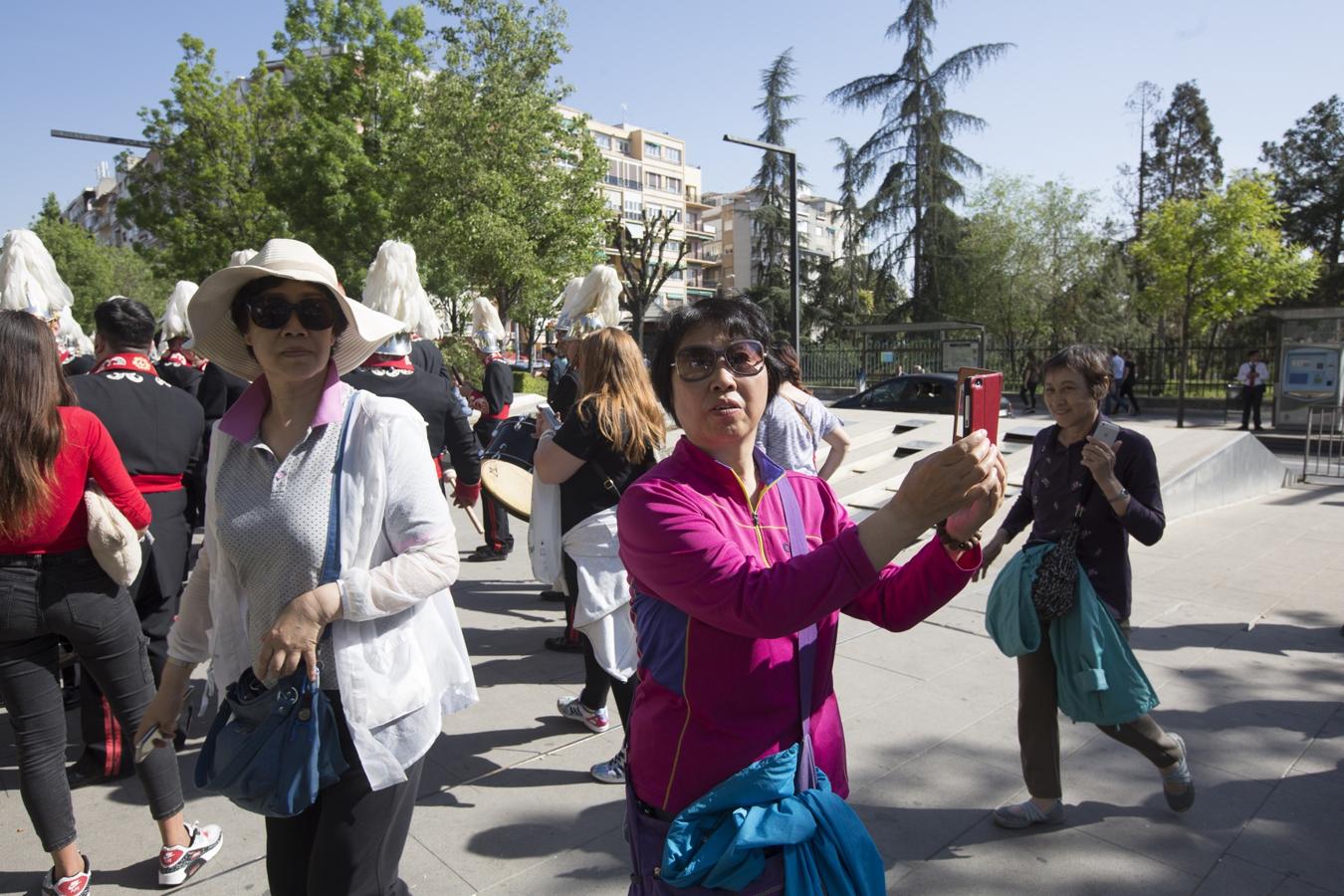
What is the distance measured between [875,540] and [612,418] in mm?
2614

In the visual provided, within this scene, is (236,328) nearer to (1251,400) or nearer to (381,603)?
(381,603)

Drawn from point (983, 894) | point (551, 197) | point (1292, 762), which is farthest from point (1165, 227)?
point (983, 894)

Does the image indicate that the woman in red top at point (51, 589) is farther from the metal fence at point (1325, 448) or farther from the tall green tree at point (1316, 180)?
the tall green tree at point (1316, 180)

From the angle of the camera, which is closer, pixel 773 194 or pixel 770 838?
pixel 770 838

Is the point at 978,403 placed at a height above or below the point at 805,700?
above

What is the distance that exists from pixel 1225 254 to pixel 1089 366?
1020 inches

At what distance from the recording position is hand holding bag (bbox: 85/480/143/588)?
114 inches

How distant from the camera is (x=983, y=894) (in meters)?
2.90

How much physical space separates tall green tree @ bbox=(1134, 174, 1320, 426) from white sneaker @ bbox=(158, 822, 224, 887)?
25.5 m

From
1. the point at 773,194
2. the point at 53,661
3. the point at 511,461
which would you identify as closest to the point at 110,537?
the point at 53,661

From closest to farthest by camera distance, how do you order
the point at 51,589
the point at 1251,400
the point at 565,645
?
the point at 51,589 < the point at 565,645 < the point at 1251,400

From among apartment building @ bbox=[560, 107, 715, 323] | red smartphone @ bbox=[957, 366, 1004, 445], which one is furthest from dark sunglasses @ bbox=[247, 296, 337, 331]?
apartment building @ bbox=[560, 107, 715, 323]

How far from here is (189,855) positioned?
3.00m

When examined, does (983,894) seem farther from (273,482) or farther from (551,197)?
(551,197)
